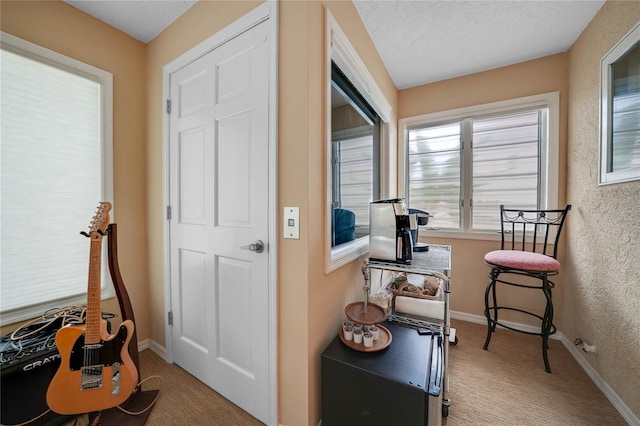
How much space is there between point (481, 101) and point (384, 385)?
2.74 metres

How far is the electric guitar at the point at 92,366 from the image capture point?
1.10m

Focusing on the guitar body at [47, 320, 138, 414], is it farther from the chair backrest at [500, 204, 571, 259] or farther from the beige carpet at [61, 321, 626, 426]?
the chair backrest at [500, 204, 571, 259]

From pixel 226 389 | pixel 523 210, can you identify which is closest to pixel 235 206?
pixel 226 389

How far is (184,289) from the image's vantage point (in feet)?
5.60

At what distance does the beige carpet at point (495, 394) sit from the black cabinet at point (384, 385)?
0.51 m

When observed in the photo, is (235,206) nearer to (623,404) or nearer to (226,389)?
(226,389)

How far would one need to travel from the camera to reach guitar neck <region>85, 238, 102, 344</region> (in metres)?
1.13

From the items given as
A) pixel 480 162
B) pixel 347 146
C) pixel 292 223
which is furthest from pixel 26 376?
pixel 480 162

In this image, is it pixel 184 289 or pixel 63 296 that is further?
pixel 184 289

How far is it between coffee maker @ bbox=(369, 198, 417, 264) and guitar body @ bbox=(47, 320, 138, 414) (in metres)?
1.45

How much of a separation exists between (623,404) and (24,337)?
341cm

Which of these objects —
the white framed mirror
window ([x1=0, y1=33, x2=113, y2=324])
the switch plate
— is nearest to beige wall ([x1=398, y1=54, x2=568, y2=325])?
the white framed mirror

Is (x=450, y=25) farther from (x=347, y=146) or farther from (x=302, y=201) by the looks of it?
(x=302, y=201)

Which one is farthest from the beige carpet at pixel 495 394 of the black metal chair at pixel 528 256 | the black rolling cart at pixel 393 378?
the black rolling cart at pixel 393 378
